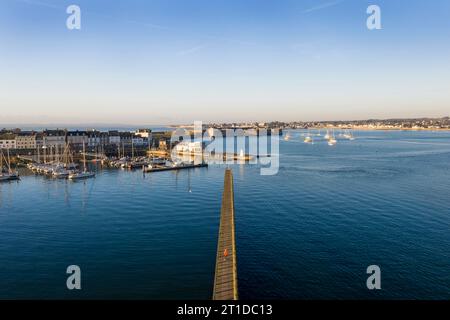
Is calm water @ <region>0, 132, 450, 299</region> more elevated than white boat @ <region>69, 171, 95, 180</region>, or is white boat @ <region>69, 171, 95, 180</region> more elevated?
white boat @ <region>69, 171, 95, 180</region>

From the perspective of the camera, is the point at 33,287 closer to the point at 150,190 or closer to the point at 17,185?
the point at 150,190

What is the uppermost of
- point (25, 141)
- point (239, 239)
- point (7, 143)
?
point (25, 141)

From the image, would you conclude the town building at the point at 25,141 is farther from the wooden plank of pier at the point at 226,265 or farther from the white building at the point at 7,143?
the wooden plank of pier at the point at 226,265

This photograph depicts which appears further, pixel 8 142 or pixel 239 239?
pixel 8 142

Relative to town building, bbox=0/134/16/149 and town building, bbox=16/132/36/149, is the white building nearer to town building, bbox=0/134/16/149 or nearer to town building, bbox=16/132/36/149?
town building, bbox=0/134/16/149

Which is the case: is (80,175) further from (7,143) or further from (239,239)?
(7,143)

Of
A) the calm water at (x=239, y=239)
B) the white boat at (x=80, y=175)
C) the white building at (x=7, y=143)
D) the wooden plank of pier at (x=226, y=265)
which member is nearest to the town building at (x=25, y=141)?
the white building at (x=7, y=143)

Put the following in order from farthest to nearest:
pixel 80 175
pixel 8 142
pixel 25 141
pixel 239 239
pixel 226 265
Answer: pixel 25 141
pixel 8 142
pixel 80 175
pixel 239 239
pixel 226 265

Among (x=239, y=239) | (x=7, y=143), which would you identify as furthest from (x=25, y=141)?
(x=239, y=239)

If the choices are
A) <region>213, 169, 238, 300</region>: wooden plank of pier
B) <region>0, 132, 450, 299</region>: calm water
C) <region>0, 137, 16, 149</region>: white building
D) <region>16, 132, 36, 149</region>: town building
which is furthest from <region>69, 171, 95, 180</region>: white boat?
<region>0, 137, 16, 149</region>: white building

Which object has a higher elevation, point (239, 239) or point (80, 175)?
point (80, 175)
